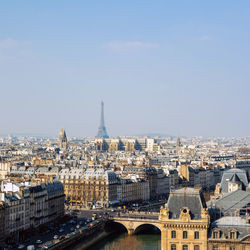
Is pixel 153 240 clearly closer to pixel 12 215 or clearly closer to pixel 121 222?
pixel 121 222

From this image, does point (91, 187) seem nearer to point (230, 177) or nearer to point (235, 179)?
point (230, 177)

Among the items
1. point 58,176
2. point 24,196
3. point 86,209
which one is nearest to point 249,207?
point 24,196

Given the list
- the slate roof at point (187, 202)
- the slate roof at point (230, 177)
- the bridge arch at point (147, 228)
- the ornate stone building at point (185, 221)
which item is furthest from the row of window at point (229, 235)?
the bridge arch at point (147, 228)

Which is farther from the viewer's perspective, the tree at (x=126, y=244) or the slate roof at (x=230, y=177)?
the slate roof at (x=230, y=177)

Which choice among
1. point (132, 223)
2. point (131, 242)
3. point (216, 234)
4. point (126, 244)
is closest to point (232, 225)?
point (216, 234)

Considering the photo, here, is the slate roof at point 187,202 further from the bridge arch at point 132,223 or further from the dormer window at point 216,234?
the bridge arch at point 132,223

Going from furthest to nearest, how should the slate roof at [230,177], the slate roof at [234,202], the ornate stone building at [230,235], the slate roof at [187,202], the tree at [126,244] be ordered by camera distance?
the slate roof at [230,177] → the tree at [126,244] → the slate roof at [234,202] → the slate roof at [187,202] → the ornate stone building at [230,235]
